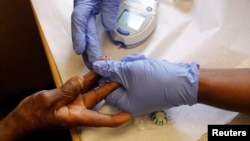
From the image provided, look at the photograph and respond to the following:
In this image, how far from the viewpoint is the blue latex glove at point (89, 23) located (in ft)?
2.19

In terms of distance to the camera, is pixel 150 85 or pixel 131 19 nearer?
pixel 150 85

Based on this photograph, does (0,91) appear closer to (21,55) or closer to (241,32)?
(21,55)

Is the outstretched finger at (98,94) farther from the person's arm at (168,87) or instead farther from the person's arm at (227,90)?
the person's arm at (227,90)

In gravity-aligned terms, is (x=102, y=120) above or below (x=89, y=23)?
below

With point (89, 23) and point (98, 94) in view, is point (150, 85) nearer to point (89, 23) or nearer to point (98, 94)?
point (98, 94)

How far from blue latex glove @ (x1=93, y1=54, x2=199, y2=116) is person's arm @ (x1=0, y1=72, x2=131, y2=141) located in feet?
0.07

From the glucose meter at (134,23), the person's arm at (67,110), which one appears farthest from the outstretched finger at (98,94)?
the glucose meter at (134,23)

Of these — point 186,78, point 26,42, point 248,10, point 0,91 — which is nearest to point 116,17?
point 186,78

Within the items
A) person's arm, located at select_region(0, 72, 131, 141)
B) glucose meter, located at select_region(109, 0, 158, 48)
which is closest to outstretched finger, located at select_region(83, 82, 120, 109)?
person's arm, located at select_region(0, 72, 131, 141)

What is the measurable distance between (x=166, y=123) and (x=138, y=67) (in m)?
0.13

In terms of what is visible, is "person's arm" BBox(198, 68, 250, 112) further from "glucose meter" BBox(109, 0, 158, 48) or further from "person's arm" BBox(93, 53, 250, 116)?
"glucose meter" BBox(109, 0, 158, 48)

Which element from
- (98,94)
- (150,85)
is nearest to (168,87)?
(150,85)

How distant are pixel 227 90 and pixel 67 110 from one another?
0.32 meters

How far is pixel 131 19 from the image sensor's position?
73 cm
